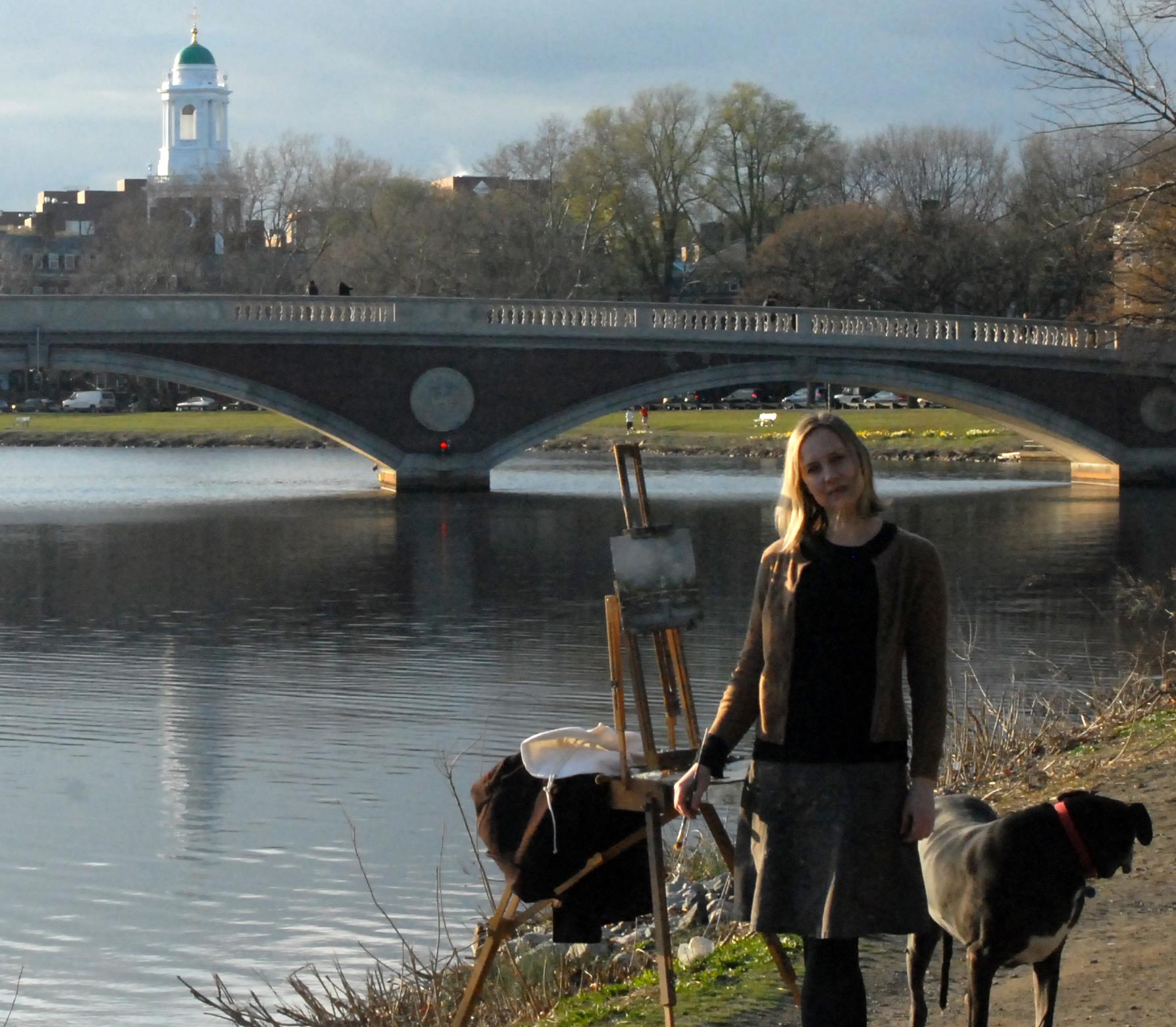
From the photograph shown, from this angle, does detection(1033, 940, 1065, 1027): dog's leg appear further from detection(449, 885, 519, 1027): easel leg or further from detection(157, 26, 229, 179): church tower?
detection(157, 26, 229, 179): church tower

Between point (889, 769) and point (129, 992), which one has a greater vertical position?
point (889, 769)

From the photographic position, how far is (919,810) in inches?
151

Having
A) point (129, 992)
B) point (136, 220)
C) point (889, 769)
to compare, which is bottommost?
point (129, 992)

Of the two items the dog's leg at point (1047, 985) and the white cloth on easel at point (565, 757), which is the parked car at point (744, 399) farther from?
the dog's leg at point (1047, 985)

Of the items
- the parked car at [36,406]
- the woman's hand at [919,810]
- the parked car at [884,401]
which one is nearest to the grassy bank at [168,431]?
the parked car at [36,406]

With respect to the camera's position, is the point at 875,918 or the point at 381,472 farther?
the point at 381,472

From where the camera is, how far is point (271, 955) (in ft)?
22.7

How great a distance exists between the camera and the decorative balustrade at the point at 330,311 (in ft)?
109

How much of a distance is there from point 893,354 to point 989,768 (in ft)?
89.3

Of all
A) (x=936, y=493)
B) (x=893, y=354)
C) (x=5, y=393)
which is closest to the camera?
(x=936, y=493)

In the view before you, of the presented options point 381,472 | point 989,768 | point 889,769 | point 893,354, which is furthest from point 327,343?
point 889,769

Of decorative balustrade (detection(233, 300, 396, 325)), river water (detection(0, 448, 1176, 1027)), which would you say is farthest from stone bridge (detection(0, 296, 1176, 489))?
river water (detection(0, 448, 1176, 1027))

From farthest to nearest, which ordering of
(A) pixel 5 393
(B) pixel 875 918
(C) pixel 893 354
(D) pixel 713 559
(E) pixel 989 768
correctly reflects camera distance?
1. (A) pixel 5 393
2. (C) pixel 893 354
3. (D) pixel 713 559
4. (E) pixel 989 768
5. (B) pixel 875 918

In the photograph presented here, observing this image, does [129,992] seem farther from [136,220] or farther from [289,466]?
[136,220]
